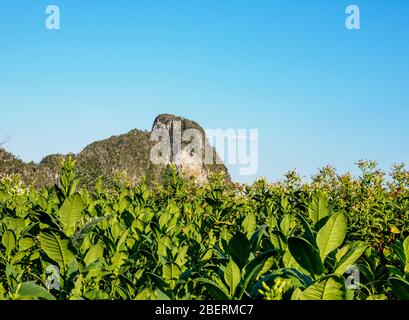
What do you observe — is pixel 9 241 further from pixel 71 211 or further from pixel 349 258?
pixel 349 258

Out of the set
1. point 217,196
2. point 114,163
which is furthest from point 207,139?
point 217,196

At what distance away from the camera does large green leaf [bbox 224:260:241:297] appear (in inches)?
97.0

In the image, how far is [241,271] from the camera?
8.52 ft

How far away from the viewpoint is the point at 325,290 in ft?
7.09

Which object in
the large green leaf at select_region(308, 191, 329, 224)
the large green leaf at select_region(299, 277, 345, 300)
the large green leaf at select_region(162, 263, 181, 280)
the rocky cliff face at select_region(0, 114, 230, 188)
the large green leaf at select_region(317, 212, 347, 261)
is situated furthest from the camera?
the rocky cliff face at select_region(0, 114, 230, 188)

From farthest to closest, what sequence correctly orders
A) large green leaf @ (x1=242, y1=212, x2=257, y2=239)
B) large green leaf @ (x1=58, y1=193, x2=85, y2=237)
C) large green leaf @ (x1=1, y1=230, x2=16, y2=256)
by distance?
large green leaf @ (x1=1, y1=230, x2=16, y2=256) → large green leaf @ (x1=242, y1=212, x2=257, y2=239) → large green leaf @ (x1=58, y1=193, x2=85, y2=237)

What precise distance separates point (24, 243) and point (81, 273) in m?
1.10

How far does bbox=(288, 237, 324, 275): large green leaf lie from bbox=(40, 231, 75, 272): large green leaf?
54.0 inches

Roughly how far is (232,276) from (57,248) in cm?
112

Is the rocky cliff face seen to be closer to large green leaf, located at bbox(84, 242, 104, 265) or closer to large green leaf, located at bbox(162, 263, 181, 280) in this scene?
large green leaf, located at bbox(84, 242, 104, 265)

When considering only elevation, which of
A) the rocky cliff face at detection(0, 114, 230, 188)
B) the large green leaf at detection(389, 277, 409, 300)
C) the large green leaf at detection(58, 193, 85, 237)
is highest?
the large green leaf at detection(58, 193, 85, 237)

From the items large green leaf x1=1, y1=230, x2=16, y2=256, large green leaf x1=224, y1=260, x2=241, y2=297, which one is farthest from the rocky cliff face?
large green leaf x1=224, y1=260, x2=241, y2=297

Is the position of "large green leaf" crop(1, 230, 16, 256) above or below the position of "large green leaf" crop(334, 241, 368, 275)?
below
